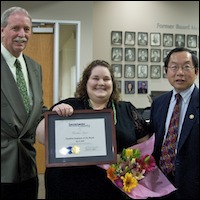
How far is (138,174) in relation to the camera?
127 centimetres

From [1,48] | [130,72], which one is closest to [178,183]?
[1,48]

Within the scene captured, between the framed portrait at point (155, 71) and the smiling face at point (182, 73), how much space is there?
3.16 metres

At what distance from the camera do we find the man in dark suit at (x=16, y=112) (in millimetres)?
972

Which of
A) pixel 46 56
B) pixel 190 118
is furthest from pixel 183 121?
pixel 46 56

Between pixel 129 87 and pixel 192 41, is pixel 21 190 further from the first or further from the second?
pixel 192 41

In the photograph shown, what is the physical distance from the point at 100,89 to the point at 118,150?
12.3 inches

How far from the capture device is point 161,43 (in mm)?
4711

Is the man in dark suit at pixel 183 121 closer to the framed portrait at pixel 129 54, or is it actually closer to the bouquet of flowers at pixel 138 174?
the bouquet of flowers at pixel 138 174

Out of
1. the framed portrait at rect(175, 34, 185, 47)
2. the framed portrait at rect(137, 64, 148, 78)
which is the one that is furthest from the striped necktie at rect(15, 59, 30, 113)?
the framed portrait at rect(175, 34, 185, 47)

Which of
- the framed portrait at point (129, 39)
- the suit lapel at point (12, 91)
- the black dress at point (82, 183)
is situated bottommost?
the black dress at point (82, 183)

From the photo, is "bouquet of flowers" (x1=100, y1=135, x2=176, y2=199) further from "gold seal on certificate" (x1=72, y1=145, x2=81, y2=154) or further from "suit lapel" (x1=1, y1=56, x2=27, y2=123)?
"suit lapel" (x1=1, y1=56, x2=27, y2=123)

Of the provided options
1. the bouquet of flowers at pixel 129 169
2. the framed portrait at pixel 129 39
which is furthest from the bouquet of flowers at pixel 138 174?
the framed portrait at pixel 129 39

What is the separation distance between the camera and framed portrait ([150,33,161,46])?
4676mm

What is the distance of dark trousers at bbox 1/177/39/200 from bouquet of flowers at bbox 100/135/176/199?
289mm
